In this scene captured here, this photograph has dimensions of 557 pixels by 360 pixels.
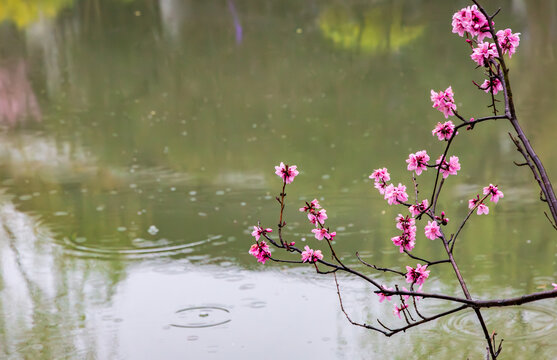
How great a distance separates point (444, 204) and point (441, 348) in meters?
1.95

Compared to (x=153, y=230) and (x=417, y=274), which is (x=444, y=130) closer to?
(x=417, y=274)

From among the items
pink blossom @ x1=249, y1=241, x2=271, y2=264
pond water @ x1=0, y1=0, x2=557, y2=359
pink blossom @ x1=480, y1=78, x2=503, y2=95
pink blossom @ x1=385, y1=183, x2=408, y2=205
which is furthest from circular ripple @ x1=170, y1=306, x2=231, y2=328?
pink blossom @ x1=480, y1=78, x2=503, y2=95

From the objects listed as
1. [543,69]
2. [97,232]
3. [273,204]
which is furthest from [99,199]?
A: [543,69]

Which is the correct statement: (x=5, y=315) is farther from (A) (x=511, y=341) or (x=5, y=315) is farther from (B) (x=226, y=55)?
(B) (x=226, y=55)

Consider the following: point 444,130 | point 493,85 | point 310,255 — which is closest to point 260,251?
point 310,255

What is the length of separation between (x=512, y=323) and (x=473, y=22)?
6.86 feet

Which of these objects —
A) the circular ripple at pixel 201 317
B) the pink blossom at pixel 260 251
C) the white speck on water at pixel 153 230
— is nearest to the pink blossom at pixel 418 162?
the pink blossom at pixel 260 251

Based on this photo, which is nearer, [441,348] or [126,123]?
[441,348]

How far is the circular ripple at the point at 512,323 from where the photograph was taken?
3973 mm

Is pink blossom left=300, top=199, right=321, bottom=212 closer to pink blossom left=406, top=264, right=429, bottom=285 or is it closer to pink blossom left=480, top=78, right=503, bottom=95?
pink blossom left=406, top=264, right=429, bottom=285

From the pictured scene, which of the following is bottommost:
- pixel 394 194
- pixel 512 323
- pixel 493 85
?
pixel 512 323

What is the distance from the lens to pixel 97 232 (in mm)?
5527

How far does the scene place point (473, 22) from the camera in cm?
237

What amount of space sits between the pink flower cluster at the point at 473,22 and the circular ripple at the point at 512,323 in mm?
1952
